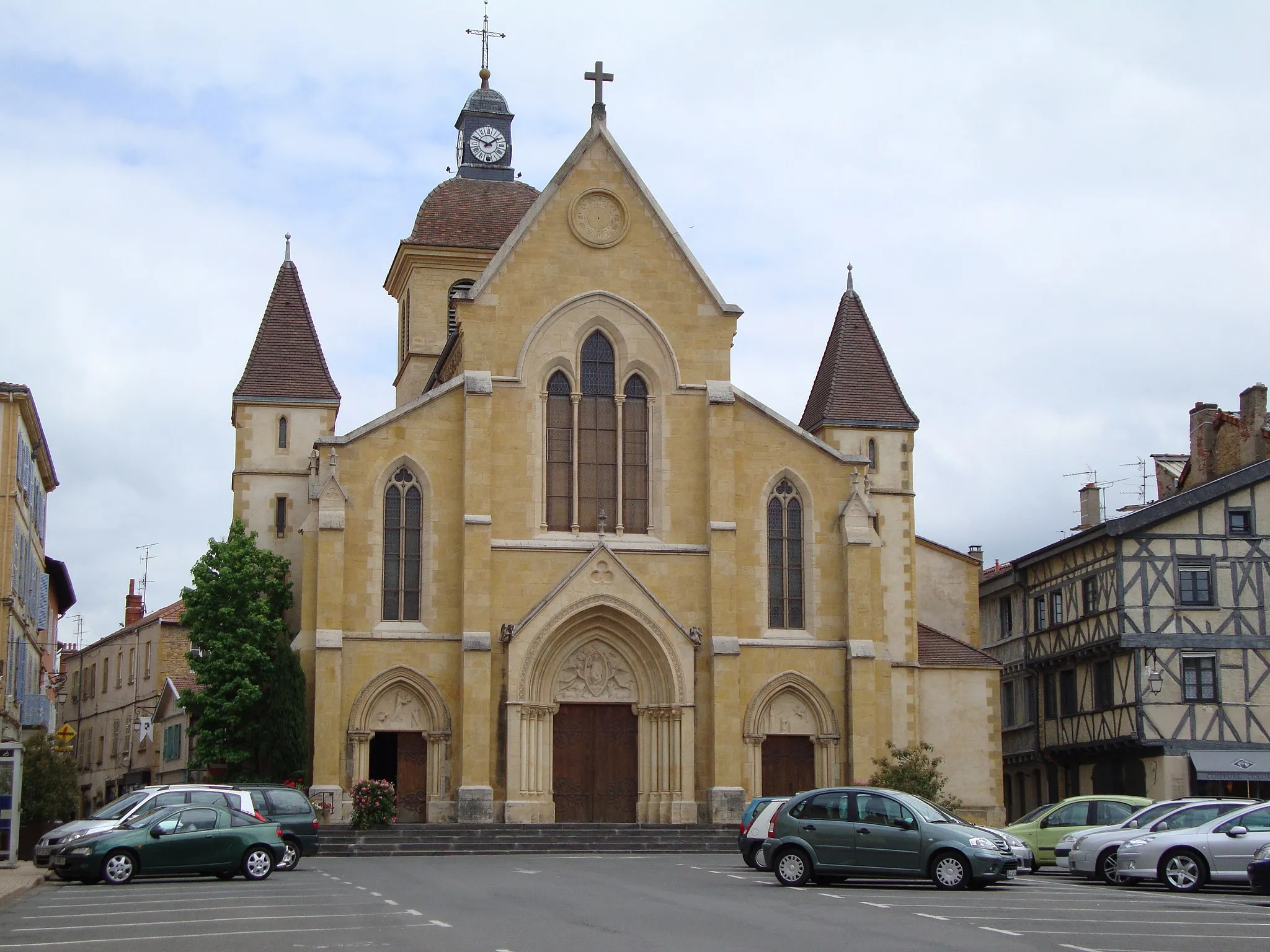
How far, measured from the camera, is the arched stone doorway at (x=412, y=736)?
3969 centimetres

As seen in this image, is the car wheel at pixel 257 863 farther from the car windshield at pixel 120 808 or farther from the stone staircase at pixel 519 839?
the stone staircase at pixel 519 839

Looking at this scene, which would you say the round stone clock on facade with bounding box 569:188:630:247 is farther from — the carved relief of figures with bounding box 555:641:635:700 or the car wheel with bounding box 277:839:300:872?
the car wheel with bounding box 277:839:300:872

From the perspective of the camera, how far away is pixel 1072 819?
3030 cm

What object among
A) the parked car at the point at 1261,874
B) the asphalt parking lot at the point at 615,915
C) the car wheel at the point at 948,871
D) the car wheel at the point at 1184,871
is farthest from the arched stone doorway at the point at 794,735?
the parked car at the point at 1261,874

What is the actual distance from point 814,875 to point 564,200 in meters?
22.6

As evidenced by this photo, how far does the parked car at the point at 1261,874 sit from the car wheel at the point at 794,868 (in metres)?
5.76

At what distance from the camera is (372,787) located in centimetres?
3769

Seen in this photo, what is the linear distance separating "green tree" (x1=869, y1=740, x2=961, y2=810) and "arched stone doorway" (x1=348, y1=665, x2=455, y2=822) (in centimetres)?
978

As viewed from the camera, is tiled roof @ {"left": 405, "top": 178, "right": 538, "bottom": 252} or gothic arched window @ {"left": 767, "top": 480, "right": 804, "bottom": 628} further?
tiled roof @ {"left": 405, "top": 178, "right": 538, "bottom": 252}

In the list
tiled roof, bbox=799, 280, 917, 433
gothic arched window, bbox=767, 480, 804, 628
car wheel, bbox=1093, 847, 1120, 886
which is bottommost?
car wheel, bbox=1093, 847, 1120, 886

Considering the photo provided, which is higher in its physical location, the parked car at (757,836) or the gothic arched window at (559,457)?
the gothic arched window at (559,457)

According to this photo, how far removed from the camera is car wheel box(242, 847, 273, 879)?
26031mm

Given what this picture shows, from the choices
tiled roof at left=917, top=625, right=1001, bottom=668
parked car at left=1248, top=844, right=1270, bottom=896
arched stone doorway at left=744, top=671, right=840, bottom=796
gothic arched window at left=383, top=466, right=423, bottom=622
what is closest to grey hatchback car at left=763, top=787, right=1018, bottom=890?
parked car at left=1248, top=844, right=1270, bottom=896

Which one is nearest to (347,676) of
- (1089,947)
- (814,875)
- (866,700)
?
(866,700)
